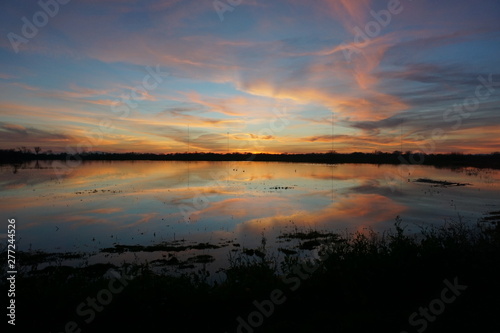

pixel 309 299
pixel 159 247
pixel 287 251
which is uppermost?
pixel 309 299

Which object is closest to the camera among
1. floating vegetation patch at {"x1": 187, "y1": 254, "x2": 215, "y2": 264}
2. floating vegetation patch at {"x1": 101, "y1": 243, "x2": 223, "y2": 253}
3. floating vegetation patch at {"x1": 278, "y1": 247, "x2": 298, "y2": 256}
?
floating vegetation patch at {"x1": 187, "y1": 254, "x2": 215, "y2": 264}

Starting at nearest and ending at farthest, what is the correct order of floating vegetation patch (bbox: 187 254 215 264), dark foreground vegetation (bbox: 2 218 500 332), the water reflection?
dark foreground vegetation (bbox: 2 218 500 332), floating vegetation patch (bbox: 187 254 215 264), the water reflection

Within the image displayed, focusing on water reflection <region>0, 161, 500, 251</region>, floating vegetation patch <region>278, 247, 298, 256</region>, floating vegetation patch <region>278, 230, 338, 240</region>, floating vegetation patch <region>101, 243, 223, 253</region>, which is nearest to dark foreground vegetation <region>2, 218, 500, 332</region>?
floating vegetation patch <region>278, 247, 298, 256</region>

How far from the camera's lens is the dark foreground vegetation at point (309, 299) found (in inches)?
231

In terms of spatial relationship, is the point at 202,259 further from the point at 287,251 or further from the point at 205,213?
the point at 205,213

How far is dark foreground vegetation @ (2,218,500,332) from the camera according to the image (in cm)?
587

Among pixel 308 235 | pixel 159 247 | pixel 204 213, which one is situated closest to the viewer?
pixel 159 247

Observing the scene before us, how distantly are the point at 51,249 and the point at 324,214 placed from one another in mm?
16179

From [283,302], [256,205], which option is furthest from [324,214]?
[283,302]

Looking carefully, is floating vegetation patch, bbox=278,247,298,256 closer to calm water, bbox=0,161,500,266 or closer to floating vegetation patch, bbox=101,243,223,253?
calm water, bbox=0,161,500,266

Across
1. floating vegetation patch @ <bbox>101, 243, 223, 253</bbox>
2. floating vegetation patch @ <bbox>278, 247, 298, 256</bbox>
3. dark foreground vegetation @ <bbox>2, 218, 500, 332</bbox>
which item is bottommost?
floating vegetation patch @ <bbox>101, 243, 223, 253</bbox>

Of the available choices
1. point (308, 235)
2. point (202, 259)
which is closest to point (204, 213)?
point (308, 235)

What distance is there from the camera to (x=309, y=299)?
6918mm

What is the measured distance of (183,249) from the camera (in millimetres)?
13789
